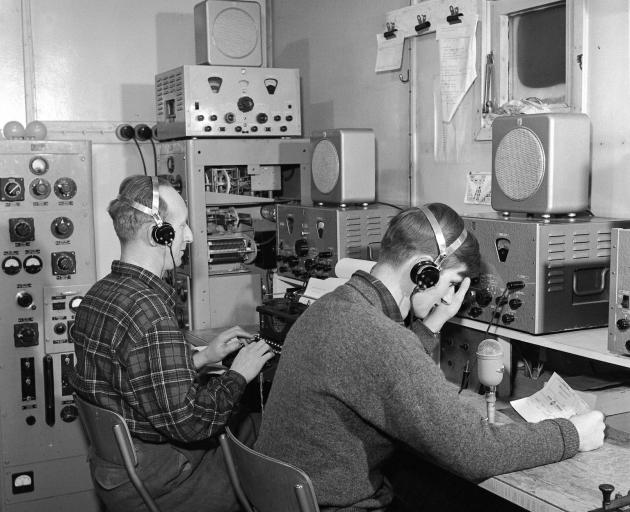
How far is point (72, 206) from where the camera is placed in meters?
3.93

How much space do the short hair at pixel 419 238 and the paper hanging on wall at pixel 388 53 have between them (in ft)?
5.70

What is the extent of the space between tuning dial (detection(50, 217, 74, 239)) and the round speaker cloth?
111cm

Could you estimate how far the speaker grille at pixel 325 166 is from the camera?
340 centimetres

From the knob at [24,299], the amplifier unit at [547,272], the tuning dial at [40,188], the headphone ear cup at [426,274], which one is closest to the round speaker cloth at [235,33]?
the tuning dial at [40,188]

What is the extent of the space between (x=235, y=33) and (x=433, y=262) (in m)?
2.39

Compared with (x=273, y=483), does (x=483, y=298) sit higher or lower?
higher

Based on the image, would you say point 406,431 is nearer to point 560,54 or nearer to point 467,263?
point 467,263

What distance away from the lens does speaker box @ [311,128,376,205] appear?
11.1 ft

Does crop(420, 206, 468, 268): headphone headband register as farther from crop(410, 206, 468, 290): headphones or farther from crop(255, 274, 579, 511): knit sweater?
crop(255, 274, 579, 511): knit sweater

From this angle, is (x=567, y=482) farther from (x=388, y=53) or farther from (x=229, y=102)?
(x=229, y=102)

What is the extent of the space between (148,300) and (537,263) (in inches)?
45.1

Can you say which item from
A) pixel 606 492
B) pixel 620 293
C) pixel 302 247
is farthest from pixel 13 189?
pixel 606 492

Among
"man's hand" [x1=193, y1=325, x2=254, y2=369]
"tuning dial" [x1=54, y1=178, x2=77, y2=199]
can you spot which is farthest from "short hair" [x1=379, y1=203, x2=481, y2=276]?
"tuning dial" [x1=54, y1=178, x2=77, y2=199]

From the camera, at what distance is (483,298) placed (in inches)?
103
